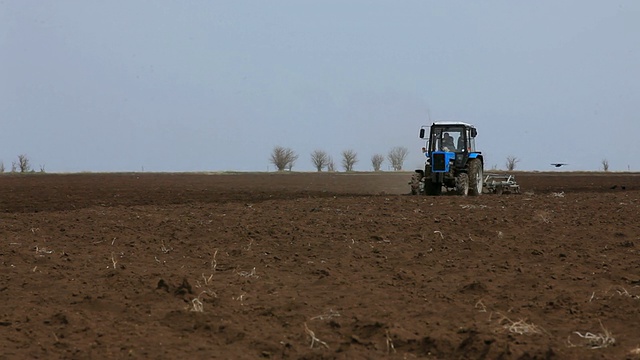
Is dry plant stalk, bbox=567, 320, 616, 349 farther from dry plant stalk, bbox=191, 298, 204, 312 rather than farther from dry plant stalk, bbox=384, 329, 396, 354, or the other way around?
dry plant stalk, bbox=191, 298, 204, 312

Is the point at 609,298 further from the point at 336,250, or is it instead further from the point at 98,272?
the point at 98,272

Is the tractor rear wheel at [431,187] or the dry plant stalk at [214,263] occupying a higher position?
the tractor rear wheel at [431,187]

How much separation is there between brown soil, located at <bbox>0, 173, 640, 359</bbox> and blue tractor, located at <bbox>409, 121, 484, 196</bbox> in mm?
7354

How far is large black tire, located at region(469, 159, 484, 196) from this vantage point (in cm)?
2380

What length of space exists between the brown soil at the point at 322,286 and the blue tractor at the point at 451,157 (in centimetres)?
735

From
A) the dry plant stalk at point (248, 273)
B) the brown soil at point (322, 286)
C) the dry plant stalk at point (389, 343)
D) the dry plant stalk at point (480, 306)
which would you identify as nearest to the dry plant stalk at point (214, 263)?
the brown soil at point (322, 286)

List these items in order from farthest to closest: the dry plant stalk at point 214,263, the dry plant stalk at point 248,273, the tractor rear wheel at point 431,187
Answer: the tractor rear wheel at point 431,187 → the dry plant stalk at point 214,263 → the dry plant stalk at point 248,273

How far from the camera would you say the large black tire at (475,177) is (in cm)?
2380

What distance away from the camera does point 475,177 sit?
2402cm

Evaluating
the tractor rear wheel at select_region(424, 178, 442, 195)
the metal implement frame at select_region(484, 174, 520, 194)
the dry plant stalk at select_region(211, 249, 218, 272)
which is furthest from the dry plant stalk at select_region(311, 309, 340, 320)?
the metal implement frame at select_region(484, 174, 520, 194)

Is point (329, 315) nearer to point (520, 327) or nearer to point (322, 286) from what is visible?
point (322, 286)

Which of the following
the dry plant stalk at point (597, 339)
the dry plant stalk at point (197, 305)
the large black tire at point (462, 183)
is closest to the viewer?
the dry plant stalk at point (597, 339)

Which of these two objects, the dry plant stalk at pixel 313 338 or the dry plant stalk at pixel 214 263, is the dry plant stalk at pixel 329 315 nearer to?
the dry plant stalk at pixel 313 338

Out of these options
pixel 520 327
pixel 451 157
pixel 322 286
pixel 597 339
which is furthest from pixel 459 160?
pixel 597 339
